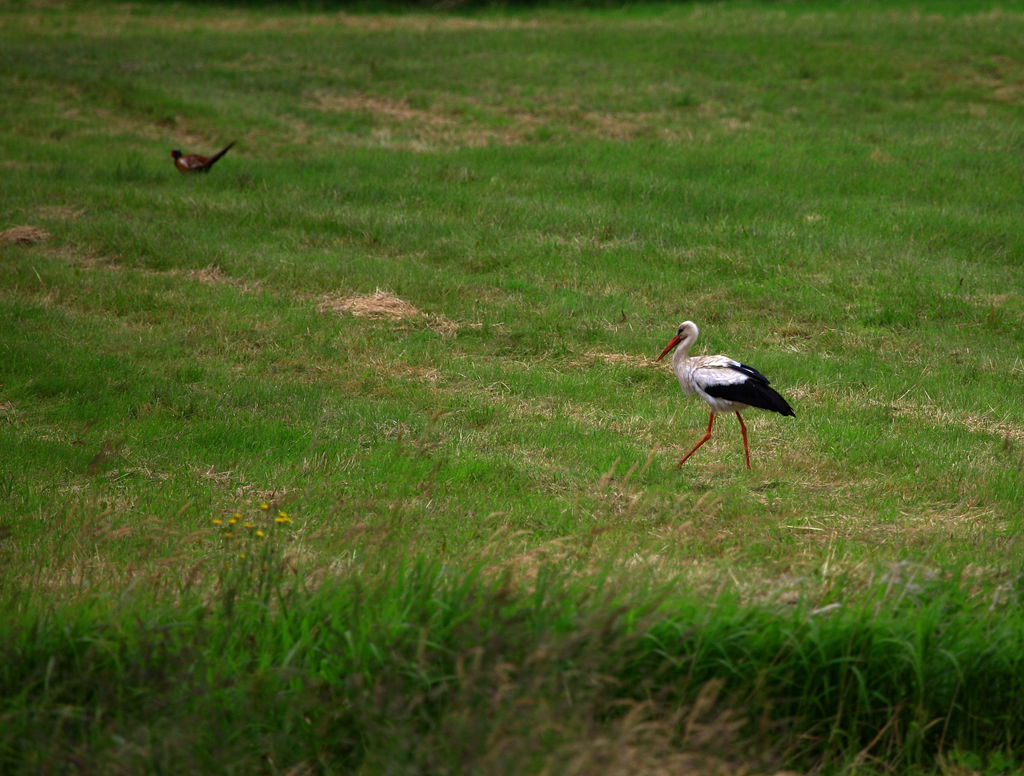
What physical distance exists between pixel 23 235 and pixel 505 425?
8.32m

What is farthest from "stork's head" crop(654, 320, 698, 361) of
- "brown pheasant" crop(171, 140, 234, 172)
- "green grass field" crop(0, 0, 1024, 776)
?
"brown pheasant" crop(171, 140, 234, 172)

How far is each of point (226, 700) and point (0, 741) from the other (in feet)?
2.93

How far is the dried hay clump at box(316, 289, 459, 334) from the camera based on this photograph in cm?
1195

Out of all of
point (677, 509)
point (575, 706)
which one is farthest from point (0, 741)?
point (677, 509)

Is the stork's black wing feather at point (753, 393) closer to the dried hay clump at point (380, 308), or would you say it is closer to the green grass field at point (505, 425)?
the green grass field at point (505, 425)

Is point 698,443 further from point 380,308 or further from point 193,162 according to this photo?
point 193,162

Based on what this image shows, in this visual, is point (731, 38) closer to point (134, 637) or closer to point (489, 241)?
point (489, 241)

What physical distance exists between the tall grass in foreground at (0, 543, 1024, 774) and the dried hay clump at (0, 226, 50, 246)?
9.77 meters

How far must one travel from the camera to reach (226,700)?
14.5 feet

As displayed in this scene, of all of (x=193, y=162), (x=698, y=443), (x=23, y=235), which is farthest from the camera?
(x=193, y=162)

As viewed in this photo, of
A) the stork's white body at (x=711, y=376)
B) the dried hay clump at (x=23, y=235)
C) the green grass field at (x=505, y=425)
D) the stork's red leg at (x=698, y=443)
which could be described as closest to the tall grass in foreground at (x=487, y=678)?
the green grass field at (x=505, y=425)

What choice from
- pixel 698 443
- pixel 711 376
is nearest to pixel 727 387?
pixel 711 376

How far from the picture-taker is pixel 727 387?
8.69 metres

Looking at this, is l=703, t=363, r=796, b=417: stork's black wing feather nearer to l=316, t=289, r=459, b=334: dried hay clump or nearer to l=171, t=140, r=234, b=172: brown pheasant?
l=316, t=289, r=459, b=334: dried hay clump
